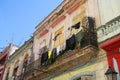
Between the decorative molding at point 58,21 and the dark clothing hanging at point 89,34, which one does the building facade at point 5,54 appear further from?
the dark clothing hanging at point 89,34

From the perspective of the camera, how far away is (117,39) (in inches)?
332

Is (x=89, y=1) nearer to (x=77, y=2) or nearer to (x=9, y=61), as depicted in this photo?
(x=77, y=2)

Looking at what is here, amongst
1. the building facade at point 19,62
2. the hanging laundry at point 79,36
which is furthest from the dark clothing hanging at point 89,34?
the building facade at point 19,62

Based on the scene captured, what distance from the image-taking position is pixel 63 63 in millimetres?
10812

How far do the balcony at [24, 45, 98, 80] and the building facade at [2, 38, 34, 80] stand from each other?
8.91 ft

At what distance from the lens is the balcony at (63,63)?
952cm

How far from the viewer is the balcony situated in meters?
9.52

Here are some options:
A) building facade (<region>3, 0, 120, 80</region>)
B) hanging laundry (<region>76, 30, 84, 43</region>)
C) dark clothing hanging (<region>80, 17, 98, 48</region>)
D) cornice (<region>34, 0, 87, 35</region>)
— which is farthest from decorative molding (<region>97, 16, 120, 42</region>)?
cornice (<region>34, 0, 87, 35</region>)

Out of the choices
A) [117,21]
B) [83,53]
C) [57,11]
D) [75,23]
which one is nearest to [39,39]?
[57,11]

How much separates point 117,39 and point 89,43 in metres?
1.47

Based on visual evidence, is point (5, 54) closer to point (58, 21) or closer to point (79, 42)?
point (58, 21)

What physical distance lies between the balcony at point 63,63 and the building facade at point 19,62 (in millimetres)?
2716

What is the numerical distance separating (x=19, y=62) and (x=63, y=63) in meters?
8.79

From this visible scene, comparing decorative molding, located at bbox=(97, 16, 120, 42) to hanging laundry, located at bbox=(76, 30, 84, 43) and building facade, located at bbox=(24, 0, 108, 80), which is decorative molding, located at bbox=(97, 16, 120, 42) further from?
hanging laundry, located at bbox=(76, 30, 84, 43)
